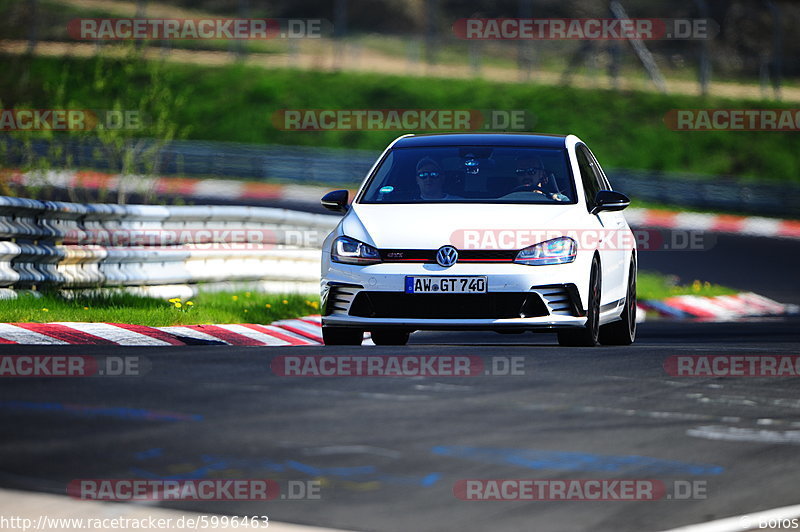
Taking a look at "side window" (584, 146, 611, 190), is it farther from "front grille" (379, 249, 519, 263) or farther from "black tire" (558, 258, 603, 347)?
"front grille" (379, 249, 519, 263)

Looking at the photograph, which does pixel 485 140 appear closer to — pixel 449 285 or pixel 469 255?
pixel 469 255

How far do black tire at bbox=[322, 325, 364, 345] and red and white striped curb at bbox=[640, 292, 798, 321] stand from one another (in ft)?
32.9

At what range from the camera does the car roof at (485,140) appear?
11562 millimetres

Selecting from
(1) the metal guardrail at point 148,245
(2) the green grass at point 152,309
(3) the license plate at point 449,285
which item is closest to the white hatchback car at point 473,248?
(3) the license plate at point 449,285

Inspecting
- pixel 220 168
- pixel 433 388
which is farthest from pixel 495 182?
pixel 220 168

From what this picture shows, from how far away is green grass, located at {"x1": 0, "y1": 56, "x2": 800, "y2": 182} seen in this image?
4578 cm

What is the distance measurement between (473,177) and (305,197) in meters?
26.3

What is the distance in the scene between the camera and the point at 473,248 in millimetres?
10188

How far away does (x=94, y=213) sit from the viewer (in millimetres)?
13328

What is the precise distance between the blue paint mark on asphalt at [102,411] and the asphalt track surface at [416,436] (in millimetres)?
10

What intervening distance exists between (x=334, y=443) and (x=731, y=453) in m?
1.83

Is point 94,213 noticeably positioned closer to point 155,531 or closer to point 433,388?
point 433,388

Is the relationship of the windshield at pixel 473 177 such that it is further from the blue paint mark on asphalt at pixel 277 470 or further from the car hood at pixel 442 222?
the blue paint mark on asphalt at pixel 277 470

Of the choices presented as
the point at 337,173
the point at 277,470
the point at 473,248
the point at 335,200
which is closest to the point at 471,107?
the point at 337,173
